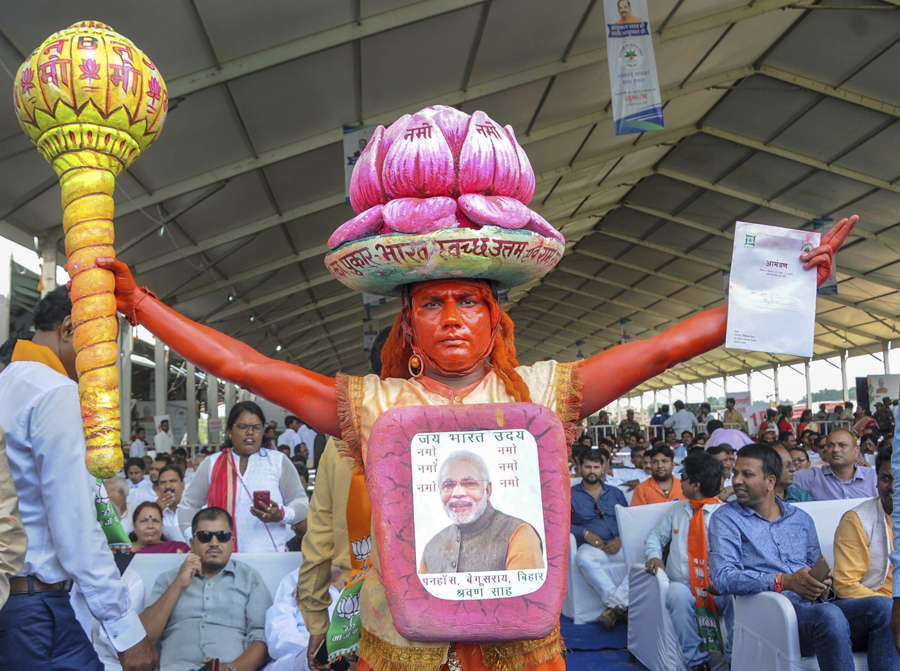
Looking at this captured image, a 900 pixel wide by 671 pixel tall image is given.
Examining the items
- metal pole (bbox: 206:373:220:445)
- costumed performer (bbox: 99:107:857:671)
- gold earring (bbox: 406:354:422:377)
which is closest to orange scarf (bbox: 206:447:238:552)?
costumed performer (bbox: 99:107:857:671)

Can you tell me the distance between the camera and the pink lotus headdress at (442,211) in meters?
1.64

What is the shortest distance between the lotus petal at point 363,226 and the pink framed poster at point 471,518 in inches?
15.8

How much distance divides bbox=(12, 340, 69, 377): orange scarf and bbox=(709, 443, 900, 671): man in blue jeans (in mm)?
2617

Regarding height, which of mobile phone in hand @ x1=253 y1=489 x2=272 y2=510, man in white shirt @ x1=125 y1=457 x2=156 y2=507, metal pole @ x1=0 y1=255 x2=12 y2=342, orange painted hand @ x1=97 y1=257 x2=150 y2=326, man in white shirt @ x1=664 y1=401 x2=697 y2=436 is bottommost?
man in white shirt @ x1=125 y1=457 x2=156 y2=507

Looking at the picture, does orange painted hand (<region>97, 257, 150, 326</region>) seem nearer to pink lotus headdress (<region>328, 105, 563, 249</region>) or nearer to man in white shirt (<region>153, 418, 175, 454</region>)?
pink lotus headdress (<region>328, 105, 563, 249</region>)

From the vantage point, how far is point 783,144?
12.2m

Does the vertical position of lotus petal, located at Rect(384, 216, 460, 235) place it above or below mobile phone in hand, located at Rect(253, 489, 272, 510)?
above

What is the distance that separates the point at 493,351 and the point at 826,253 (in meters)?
0.80

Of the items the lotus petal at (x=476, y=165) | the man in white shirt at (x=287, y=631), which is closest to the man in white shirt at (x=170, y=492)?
the man in white shirt at (x=287, y=631)

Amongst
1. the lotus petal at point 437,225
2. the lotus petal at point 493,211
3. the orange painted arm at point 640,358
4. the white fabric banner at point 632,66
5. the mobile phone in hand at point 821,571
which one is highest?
the white fabric banner at point 632,66

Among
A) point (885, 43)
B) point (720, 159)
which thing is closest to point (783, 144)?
point (720, 159)

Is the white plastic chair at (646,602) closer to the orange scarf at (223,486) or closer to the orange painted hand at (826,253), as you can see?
the orange scarf at (223,486)

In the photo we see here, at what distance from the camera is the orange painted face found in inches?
68.4

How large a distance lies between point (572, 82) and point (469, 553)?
9.15 metres
